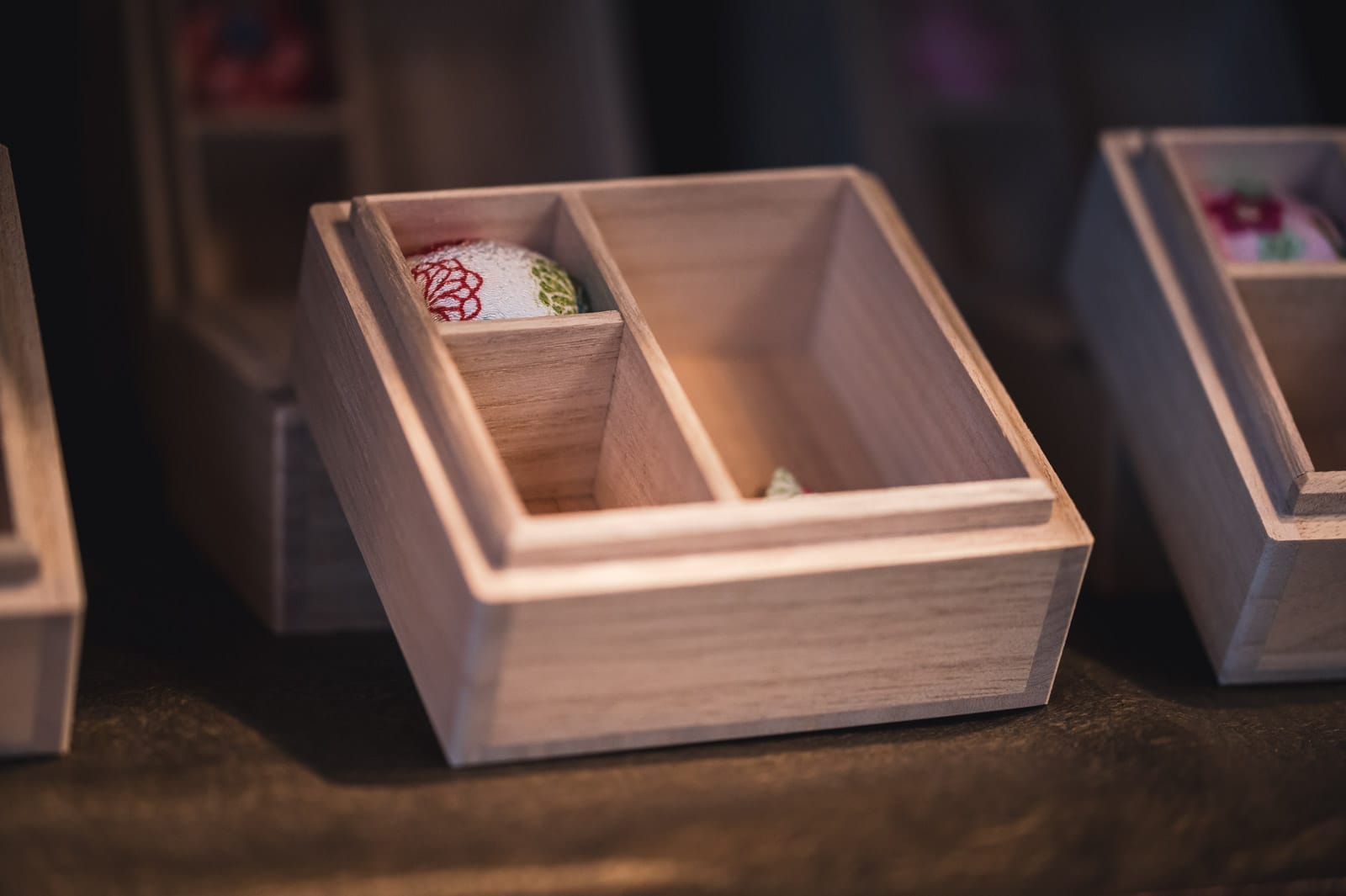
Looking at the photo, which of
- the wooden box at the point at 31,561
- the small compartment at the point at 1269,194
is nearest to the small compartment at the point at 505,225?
the wooden box at the point at 31,561

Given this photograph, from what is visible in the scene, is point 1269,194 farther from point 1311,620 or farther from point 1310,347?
point 1311,620

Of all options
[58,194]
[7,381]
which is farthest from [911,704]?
[58,194]

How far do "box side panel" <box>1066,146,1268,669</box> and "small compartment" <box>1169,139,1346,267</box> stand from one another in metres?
0.09

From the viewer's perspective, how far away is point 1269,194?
1.49 meters

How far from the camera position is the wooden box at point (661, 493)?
3.17 ft

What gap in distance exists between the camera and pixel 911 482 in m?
1.31

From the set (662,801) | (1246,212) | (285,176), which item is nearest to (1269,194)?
(1246,212)

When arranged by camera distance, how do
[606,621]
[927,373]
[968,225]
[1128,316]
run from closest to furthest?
[606,621], [927,373], [1128,316], [968,225]

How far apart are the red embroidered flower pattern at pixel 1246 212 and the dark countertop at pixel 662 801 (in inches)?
19.3

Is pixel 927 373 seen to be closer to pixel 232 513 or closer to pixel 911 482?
pixel 911 482

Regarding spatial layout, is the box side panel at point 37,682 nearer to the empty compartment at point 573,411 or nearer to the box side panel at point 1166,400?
the empty compartment at point 573,411

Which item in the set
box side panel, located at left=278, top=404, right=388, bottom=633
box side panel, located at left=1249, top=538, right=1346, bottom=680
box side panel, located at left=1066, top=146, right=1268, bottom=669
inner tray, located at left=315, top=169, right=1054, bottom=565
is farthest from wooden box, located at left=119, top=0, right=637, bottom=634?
box side panel, located at left=1249, top=538, right=1346, bottom=680

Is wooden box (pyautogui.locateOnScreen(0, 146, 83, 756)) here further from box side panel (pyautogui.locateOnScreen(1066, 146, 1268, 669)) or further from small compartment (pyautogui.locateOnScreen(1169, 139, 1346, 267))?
small compartment (pyautogui.locateOnScreen(1169, 139, 1346, 267))

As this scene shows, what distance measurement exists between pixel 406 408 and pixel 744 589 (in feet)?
0.91
